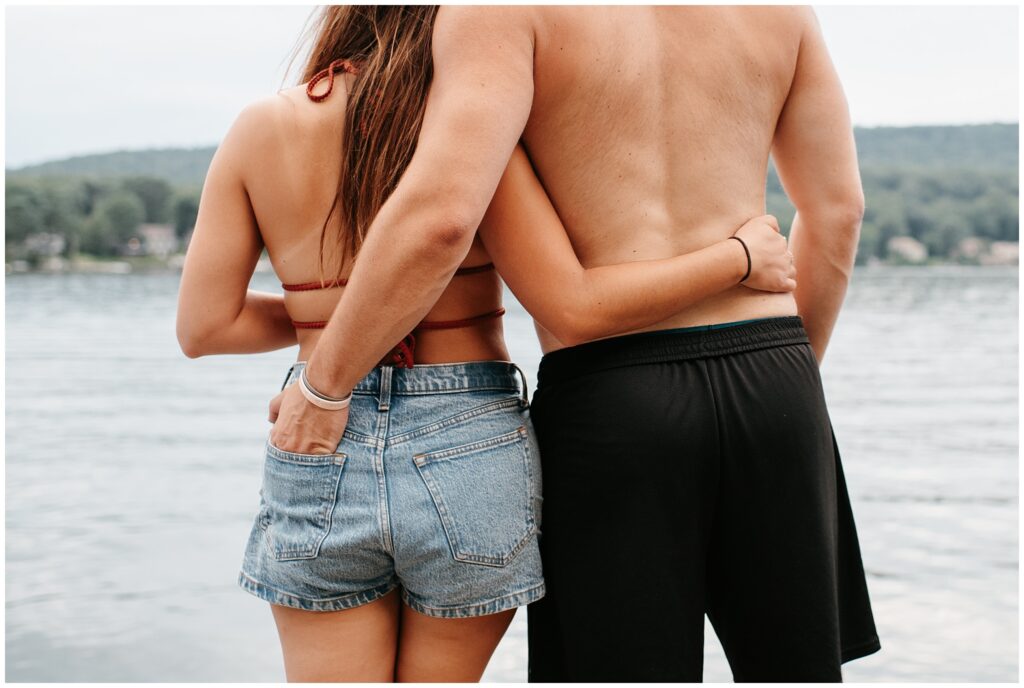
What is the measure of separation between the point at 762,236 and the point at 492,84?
50 centimetres

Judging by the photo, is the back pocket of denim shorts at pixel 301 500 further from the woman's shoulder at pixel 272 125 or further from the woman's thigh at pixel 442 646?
the woman's shoulder at pixel 272 125

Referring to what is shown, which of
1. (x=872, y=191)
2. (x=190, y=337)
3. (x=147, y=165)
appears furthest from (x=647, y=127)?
(x=147, y=165)

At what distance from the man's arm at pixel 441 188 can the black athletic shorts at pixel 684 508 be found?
31 centimetres

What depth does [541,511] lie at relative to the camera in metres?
1.59

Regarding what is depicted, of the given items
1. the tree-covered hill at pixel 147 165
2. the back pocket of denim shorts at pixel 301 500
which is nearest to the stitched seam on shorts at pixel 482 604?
Result: the back pocket of denim shorts at pixel 301 500

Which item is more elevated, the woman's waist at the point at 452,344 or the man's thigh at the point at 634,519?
the woman's waist at the point at 452,344

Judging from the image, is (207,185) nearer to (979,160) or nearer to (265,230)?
(265,230)

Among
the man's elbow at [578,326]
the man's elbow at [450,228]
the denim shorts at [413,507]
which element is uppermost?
the man's elbow at [450,228]

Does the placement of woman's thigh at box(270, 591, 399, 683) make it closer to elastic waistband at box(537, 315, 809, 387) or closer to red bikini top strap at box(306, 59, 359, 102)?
elastic waistband at box(537, 315, 809, 387)

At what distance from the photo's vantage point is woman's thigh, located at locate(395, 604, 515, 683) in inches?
62.1

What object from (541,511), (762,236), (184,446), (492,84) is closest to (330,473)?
(541,511)

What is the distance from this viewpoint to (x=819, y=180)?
1794 millimetres

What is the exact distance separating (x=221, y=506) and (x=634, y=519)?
6491 mm

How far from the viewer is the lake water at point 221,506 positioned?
436 centimetres
